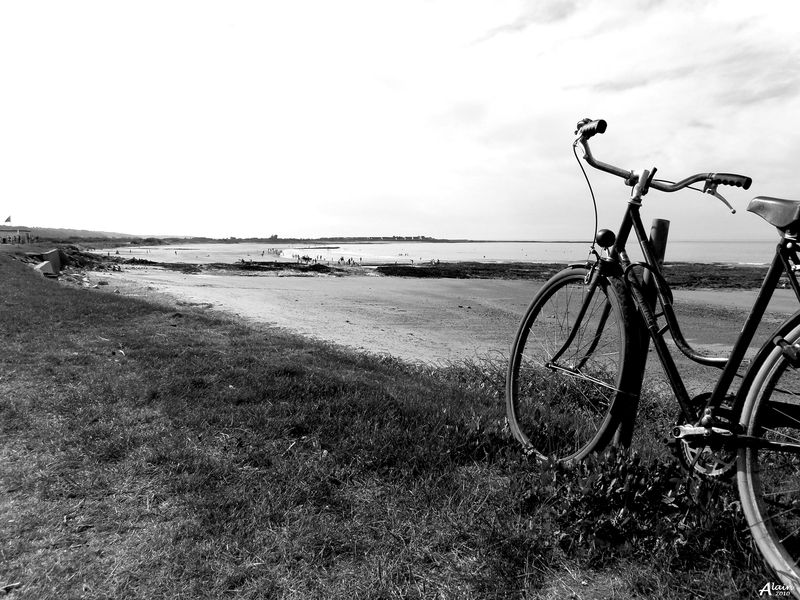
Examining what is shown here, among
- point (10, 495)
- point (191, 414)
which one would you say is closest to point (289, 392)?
point (191, 414)

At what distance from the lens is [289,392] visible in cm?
447

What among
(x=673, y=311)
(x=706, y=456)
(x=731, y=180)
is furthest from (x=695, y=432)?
(x=731, y=180)

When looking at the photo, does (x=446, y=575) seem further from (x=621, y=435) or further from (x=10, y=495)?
(x=10, y=495)

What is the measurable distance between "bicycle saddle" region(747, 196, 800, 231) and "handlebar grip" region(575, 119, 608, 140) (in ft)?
3.37

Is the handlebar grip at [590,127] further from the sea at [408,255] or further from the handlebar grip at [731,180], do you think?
the sea at [408,255]

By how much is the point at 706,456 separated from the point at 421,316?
13.4m

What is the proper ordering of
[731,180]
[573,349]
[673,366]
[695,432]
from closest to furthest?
[695,432], [731,180], [673,366], [573,349]

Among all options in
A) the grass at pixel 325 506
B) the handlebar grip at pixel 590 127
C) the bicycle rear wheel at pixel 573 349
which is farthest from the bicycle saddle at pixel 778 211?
the grass at pixel 325 506

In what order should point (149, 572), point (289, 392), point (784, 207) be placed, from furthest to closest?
point (289, 392), point (149, 572), point (784, 207)

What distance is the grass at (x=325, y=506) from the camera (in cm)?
209

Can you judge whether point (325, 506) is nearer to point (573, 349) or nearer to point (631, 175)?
point (573, 349)

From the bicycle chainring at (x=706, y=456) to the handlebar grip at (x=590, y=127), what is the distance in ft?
5.35

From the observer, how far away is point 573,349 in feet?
12.2

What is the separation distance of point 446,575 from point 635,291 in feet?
5.84
